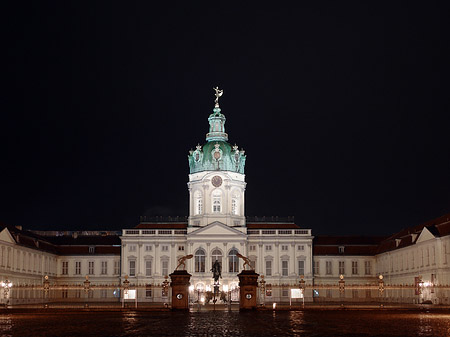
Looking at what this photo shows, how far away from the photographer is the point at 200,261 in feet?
333

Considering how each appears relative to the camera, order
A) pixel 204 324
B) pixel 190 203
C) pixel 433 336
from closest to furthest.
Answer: pixel 433 336
pixel 204 324
pixel 190 203

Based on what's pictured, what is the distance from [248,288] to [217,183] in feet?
176

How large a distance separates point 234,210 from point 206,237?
254 inches

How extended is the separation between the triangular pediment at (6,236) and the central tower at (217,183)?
27.2m

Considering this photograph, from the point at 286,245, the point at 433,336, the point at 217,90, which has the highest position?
the point at 217,90

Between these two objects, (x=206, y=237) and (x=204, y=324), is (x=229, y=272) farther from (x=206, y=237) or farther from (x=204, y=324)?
(x=204, y=324)

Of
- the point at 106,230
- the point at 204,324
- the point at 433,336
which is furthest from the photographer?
the point at 106,230

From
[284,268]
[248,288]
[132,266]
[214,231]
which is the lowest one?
[248,288]

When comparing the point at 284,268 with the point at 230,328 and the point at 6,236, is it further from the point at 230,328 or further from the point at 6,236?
the point at 230,328

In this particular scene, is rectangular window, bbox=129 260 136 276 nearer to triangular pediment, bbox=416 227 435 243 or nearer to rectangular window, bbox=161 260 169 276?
rectangular window, bbox=161 260 169 276

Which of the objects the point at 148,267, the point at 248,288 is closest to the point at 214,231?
the point at 148,267

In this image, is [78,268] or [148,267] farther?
[78,268]

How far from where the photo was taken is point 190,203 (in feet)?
346

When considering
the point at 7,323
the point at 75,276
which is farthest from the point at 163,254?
the point at 7,323
